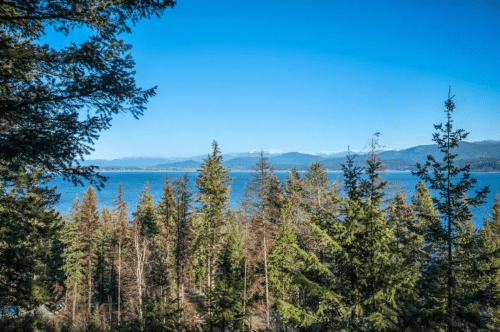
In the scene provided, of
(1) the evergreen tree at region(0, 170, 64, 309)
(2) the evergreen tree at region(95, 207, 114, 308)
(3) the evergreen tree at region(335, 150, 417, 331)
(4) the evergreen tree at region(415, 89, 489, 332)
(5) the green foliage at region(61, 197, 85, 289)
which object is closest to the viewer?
(3) the evergreen tree at region(335, 150, 417, 331)

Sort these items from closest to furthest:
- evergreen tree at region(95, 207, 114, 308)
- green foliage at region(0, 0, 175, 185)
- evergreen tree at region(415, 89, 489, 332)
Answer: green foliage at region(0, 0, 175, 185) → evergreen tree at region(415, 89, 489, 332) → evergreen tree at region(95, 207, 114, 308)

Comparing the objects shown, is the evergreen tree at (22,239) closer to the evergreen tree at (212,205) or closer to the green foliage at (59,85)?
the green foliage at (59,85)

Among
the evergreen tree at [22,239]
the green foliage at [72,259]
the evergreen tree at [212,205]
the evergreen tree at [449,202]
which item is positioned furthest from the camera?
the green foliage at [72,259]

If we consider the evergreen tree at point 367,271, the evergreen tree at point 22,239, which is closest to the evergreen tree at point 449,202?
the evergreen tree at point 367,271

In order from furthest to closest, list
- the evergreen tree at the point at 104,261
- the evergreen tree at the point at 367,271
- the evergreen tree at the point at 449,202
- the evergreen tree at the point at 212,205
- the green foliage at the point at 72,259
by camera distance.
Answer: the evergreen tree at the point at 104,261, the green foliage at the point at 72,259, the evergreen tree at the point at 212,205, the evergreen tree at the point at 449,202, the evergreen tree at the point at 367,271

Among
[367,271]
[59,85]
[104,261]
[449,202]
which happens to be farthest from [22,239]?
[104,261]

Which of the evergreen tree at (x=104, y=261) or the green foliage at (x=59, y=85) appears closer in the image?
the green foliage at (x=59, y=85)

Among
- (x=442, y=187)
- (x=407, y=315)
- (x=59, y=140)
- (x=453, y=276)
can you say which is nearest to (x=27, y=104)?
(x=59, y=140)

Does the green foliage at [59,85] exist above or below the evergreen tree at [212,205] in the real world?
above

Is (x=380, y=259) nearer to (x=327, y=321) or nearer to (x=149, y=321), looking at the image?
(x=327, y=321)

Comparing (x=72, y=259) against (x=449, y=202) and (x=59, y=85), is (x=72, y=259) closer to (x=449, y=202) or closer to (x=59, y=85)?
(x=59, y=85)

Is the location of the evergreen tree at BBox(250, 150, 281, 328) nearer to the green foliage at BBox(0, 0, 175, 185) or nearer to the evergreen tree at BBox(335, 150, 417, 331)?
the evergreen tree at BBox(335, 150, 417, 331)

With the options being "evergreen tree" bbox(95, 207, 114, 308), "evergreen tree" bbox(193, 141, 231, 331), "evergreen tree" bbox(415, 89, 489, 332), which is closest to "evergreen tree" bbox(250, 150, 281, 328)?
"evergreen tree" bbox(193, 141, 231, 331)

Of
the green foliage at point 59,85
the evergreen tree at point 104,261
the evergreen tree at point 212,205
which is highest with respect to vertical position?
the green foliage at point 59,85
